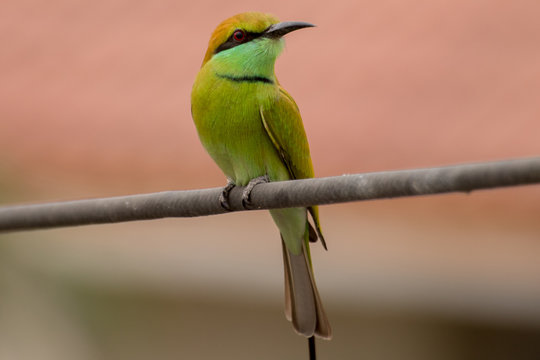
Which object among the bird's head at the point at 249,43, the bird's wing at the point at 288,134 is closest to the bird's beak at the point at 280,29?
the bird's head at the point at 249,43

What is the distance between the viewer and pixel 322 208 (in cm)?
404

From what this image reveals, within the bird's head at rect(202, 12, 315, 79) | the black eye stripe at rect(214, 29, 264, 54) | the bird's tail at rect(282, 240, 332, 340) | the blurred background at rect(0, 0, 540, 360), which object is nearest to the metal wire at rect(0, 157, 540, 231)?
the bird's tail at rect(282, 240, 332, 340)

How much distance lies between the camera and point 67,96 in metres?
4.50

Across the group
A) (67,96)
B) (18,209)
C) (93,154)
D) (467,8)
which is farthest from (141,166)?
(18,209)

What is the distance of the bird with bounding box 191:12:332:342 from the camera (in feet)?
6.75

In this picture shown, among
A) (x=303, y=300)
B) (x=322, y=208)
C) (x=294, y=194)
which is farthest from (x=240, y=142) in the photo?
(x=322, y=208)

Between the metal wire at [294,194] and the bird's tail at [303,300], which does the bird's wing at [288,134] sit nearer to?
the bird's tail at [303,300]

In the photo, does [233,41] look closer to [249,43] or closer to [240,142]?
[249,43]

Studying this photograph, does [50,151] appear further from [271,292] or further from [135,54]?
[271,292]

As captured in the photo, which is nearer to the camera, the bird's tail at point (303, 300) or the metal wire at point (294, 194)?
the metal wire at point (294, 194)

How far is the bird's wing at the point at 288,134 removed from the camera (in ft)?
6.74

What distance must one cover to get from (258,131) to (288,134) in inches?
3.0

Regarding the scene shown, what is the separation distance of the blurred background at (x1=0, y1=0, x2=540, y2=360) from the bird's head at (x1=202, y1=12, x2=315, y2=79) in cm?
183

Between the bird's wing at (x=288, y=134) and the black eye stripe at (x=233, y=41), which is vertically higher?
the black eye stripe at (x=233, y=41)
